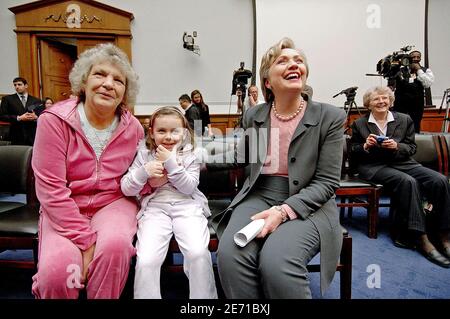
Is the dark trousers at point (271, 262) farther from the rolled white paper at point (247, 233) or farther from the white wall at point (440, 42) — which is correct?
the white wall at point (440, 42)

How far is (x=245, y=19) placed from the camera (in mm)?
5941

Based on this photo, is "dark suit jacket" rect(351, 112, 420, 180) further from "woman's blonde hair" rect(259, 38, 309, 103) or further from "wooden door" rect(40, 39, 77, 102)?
"wooden door" rect(40, 39, 77, 102)

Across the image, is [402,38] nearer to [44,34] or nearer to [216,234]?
[216,234]

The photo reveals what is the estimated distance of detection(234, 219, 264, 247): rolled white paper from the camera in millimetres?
1027

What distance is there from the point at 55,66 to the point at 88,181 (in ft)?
19.5

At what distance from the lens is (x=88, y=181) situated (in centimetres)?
122

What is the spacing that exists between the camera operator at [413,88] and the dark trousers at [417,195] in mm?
1893

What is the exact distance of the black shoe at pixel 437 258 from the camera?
5.93 feet

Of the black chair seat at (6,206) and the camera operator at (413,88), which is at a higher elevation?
the camera operator at (413,88)

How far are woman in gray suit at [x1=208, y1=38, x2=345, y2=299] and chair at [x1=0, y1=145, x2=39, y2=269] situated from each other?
834 mm

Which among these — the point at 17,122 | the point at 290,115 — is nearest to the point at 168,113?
the point at 290,115

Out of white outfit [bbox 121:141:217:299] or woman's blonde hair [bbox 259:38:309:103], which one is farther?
woman's blonde hair [bbox 259:38:309:103]

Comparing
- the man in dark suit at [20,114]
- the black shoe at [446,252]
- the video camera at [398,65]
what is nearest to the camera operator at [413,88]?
the video camera at [398,65]

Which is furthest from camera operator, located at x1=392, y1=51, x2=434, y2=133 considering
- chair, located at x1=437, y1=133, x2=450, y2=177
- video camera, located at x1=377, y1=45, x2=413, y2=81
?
chair, located at x1=437, y1=133, x2=450, y2=177
